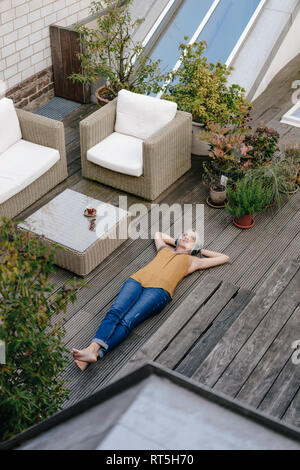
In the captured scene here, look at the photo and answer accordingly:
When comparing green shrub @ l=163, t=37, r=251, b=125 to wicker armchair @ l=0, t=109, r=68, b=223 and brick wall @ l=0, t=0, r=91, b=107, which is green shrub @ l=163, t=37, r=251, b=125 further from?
brick wall @ l=0, t=0, r=91, b=107

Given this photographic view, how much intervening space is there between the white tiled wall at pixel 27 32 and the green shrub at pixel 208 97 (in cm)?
168

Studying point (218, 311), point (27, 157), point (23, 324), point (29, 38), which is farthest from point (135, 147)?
point (23, 324)

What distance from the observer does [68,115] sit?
6.50 m

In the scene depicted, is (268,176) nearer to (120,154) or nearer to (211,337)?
(120,154)

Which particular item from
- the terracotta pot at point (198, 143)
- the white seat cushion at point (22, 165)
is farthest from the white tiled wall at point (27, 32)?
the terracotta pot at point (198, 143)

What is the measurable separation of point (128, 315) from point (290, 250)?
5.43 ft

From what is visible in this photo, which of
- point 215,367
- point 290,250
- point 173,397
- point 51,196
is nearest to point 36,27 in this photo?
point 51,196

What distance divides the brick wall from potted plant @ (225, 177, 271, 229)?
111 inches

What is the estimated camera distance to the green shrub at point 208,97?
543cm

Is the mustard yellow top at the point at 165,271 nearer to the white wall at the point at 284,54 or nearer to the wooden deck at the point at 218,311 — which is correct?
the wooden deck at the point at 218,311

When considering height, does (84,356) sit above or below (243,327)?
below

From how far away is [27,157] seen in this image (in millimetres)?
5047

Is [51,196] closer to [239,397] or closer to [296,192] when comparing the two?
[296,192]

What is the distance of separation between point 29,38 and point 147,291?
3586 millimetres
